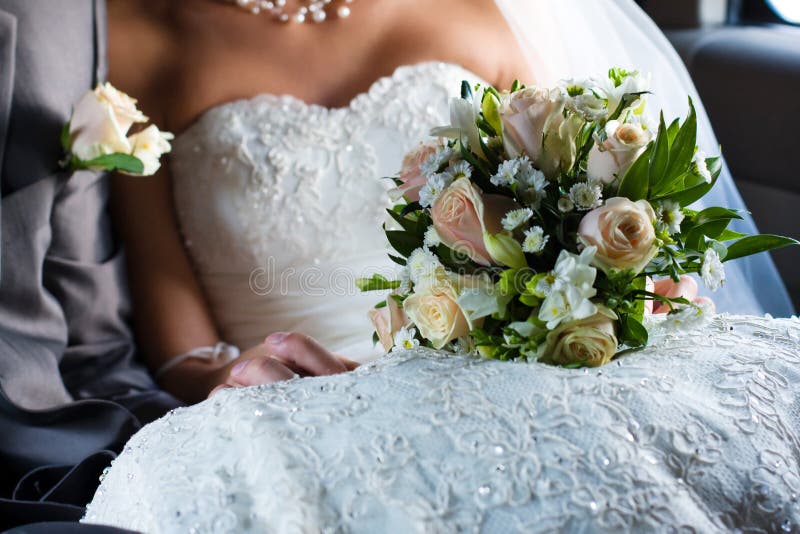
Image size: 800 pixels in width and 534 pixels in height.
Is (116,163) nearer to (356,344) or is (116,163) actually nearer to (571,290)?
(356,344)

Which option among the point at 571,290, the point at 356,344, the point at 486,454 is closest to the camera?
the point at 486,454

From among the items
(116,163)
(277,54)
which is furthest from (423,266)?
(277,54)

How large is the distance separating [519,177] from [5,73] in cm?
77

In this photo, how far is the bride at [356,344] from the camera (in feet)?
2.20

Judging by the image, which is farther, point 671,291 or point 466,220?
point 671,291

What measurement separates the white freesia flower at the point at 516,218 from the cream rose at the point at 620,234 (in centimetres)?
5

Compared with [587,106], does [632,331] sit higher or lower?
lower

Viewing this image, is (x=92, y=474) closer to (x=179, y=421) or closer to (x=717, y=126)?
(x=179, y=421)

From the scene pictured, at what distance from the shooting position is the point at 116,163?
1237 mm

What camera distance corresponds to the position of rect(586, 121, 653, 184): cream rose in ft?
2.77

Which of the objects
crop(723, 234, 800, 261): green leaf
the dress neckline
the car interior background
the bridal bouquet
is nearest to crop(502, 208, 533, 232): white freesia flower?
the bridal bouquet

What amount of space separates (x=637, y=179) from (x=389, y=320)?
1.03ft

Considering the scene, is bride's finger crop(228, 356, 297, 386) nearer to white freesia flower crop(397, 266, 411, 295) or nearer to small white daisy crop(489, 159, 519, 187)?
white freesia flower crop(397, 266, 411, 295)

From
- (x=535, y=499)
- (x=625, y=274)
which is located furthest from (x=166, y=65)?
(x=535, y=499)
